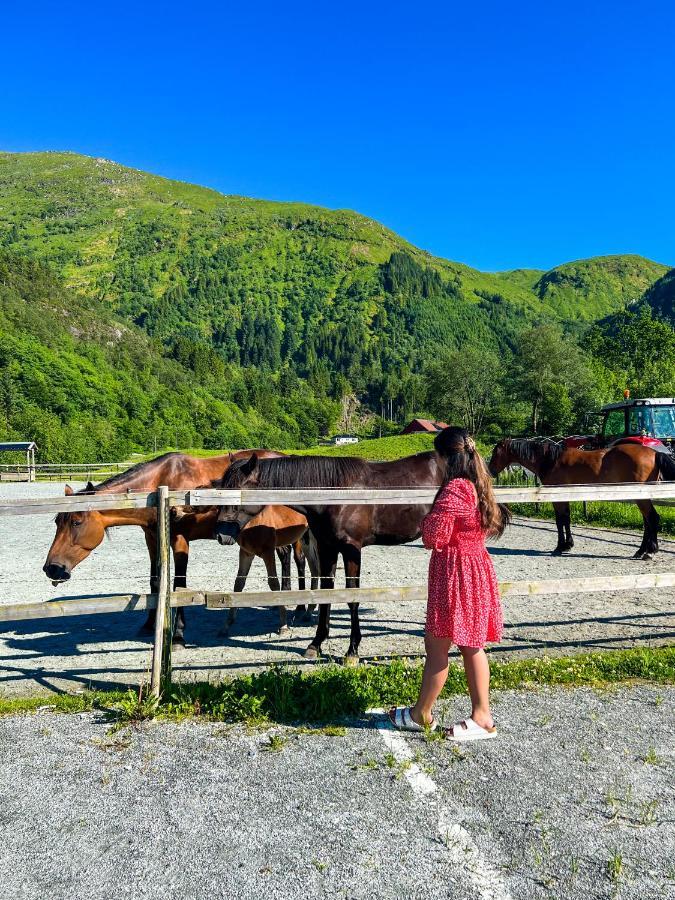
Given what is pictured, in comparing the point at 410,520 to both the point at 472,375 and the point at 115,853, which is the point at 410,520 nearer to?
the point at 115,853

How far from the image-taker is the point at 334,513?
611cm

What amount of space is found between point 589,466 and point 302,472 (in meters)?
8.13

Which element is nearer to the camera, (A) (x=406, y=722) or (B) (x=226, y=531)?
(A) (x=406, y=722)

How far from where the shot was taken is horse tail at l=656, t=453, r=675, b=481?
10719 millimetres

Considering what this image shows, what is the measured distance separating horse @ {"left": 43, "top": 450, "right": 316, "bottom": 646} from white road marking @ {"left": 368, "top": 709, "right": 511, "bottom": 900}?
281 centimetres

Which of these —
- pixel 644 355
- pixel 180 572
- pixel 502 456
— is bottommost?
pixel 180 572

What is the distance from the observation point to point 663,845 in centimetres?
292

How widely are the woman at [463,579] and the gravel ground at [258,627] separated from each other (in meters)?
2.02

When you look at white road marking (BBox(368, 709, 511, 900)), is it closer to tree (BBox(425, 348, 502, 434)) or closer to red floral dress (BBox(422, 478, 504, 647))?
red floral dress (BBox(422, 478, 504, 647))

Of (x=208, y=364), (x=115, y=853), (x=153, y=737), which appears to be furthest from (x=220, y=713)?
(x=208, y=364)

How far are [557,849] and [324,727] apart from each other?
5.94 ft

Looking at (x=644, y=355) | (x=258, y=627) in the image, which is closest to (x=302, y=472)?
(x=258, y=627)

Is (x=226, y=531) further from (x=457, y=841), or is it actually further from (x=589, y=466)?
(x=589, y=466)

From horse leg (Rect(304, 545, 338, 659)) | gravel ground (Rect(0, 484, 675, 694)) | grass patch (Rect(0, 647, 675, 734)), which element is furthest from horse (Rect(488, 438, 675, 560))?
horse leg (Rect(304, 545, 338, 659))
